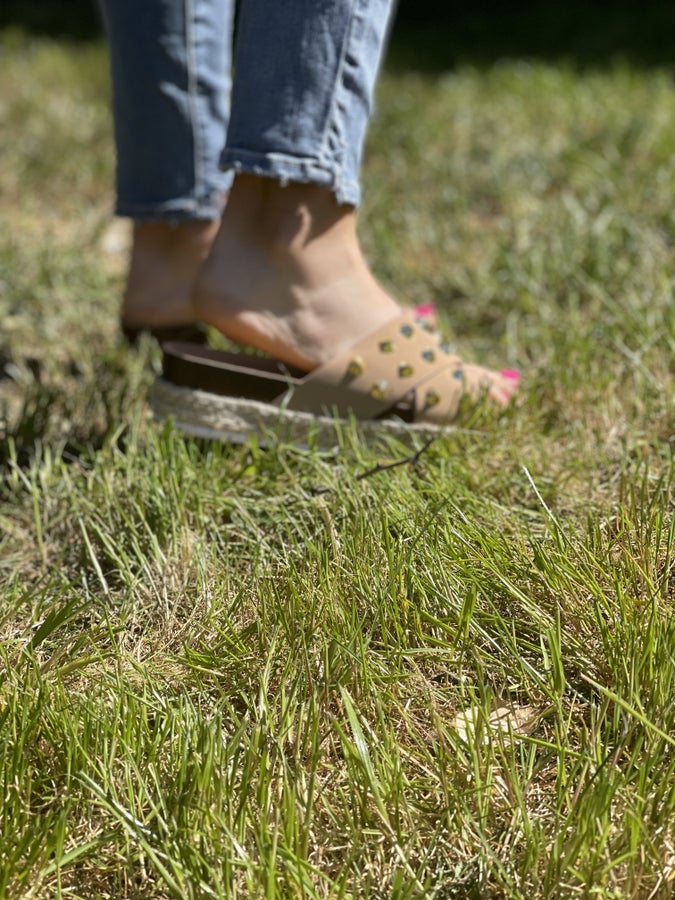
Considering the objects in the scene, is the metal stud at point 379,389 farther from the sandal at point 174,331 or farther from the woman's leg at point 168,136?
the woman's leg at point 168,136

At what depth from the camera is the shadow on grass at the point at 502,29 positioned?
4777mm

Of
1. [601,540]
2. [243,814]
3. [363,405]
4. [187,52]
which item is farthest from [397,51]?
[243,814]

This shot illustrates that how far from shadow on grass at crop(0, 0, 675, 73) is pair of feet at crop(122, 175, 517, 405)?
10.8 feet

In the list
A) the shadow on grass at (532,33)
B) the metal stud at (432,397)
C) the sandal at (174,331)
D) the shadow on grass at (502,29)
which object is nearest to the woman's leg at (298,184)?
the metal stud at (432,397)

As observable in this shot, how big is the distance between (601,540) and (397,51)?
14.9 feet

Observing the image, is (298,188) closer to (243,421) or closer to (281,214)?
(281,214)

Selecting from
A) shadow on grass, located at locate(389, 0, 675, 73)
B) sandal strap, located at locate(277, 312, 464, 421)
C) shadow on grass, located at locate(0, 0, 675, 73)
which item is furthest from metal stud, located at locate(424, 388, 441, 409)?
shadow on grass, located at locate(0, 0, 675, 73)

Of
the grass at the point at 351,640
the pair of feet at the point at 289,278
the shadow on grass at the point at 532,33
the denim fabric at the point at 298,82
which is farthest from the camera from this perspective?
the shadow on grass at the point at 532,33

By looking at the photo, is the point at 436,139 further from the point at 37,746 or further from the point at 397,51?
the point at 37,746

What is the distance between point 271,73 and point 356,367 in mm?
441

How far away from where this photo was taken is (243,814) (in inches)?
35.8

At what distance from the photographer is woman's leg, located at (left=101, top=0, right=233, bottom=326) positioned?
5.67 ft

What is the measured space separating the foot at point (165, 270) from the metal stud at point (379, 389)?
0.47m

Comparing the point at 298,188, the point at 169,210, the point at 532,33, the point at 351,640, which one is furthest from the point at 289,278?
the point at 532,33
